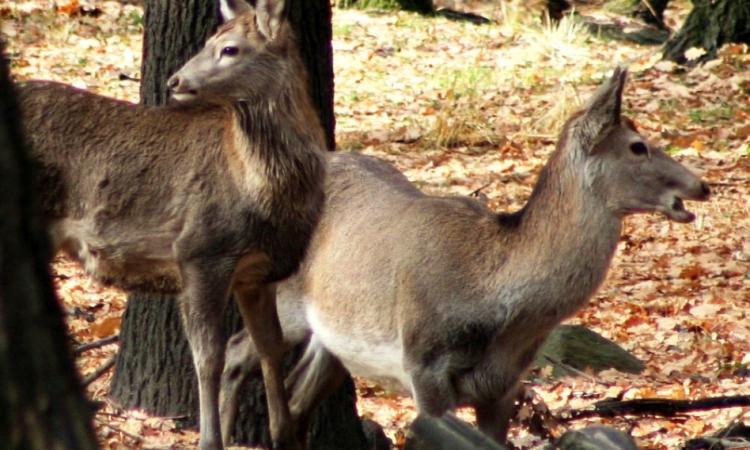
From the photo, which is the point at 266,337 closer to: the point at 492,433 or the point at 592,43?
the point at 492,433

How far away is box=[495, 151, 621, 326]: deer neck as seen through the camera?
7.11m

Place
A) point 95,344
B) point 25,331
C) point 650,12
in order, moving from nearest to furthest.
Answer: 1. point 25,331
2. point 95,344
3. point 650,12

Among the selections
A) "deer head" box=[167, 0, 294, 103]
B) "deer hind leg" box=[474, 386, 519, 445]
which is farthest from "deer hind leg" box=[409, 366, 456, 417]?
"deer head" box=[167, 0, 294, 103]

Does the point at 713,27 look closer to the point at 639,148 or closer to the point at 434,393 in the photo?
the point at 639,148

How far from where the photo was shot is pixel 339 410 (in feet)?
27.2

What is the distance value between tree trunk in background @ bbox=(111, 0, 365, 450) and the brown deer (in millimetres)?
1056

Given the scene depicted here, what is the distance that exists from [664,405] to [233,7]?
3.02m

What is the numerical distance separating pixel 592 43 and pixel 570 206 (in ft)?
45.5

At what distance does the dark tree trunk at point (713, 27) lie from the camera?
17.9m

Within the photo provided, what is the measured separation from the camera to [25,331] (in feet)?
9.50

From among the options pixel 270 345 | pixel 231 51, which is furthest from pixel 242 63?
pixel 270 345

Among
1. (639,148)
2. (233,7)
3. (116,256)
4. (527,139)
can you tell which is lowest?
(527,139)

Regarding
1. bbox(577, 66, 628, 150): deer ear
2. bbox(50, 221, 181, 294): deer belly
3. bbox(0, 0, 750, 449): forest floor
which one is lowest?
bbox(0, 0, 750, 449): forest floor

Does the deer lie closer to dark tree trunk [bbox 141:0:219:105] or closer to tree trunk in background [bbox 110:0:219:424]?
tree trunk in background [bbox 110:0:219:424]
